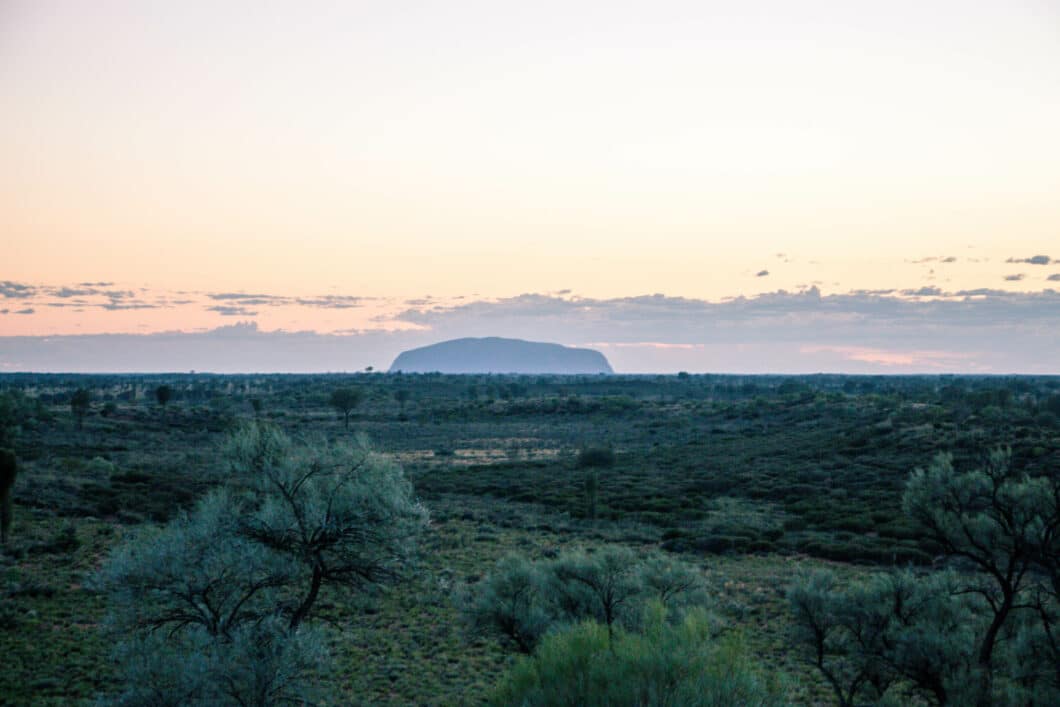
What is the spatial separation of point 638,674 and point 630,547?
23438mm

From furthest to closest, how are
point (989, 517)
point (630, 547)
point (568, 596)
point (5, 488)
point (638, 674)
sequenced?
point (630, 547), point (5, 488), point (568, 596), point (989, 517), point (638, 674)

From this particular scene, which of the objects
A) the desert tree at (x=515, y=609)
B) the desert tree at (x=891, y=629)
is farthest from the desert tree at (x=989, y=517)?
the desert tree at (x=515, y=609)

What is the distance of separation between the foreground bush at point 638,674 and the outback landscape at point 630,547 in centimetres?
7

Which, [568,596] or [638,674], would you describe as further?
[568,596]

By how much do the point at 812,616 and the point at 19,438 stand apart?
65201 millimetres

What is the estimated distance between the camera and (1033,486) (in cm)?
1513

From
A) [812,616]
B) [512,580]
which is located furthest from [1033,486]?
[512,580]

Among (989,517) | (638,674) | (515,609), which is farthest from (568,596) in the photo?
(989,517)

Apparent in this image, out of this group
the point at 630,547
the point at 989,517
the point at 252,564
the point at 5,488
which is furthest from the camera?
the point at 630,547

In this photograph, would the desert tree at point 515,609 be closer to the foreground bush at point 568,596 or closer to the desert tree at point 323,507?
the foreground bush at point 568,596

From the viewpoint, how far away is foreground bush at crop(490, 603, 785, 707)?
29.9 feet

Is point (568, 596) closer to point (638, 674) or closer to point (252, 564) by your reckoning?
point (252, 564)

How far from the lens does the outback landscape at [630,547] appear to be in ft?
49.2

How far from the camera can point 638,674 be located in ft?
30.9
